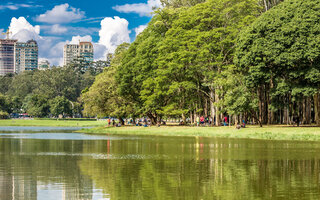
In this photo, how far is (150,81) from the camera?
6956 centimetres

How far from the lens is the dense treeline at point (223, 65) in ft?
169

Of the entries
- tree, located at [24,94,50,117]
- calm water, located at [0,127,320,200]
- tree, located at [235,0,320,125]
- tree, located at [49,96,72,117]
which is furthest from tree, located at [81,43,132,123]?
tree, located at [24,94,50,117]

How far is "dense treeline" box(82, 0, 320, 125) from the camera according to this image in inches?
2029

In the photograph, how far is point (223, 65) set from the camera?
65375mm

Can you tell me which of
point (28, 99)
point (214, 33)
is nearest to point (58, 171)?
point (214, 33)

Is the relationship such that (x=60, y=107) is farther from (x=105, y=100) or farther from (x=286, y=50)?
(x=286, y=50)

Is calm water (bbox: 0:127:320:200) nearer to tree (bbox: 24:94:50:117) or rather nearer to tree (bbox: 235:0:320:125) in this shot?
tree (bbox: 235:0:320:125)

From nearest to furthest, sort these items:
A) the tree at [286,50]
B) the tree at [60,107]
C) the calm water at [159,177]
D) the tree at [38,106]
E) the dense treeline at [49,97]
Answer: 1. the calm water at [159,177]
2. the tree at [286,50]
3. the tree at [60,107]
4. the dense treeline at [49,97]
5. the tree at [38,106]

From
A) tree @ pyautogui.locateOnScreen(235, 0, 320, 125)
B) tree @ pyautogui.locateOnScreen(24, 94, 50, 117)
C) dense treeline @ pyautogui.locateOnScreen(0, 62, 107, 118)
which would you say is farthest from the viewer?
tree @ pyautogui.locateOnScreen(24, 94, 50, 117)

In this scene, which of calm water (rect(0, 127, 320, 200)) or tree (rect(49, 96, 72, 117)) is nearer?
calm water (rect(0, 127, 320, 200))

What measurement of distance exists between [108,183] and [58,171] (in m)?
3.99

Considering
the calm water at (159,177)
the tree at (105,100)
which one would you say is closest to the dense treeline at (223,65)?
the tree at (105,100)

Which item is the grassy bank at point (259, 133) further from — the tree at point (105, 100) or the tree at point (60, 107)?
the tree at point (60, 107)

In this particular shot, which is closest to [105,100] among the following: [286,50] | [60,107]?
[286,50]
